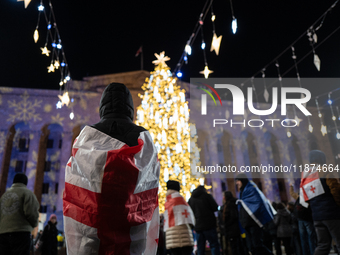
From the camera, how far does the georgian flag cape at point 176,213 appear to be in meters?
4.36

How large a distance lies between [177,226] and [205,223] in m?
0.75

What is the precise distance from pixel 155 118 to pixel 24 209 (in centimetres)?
722

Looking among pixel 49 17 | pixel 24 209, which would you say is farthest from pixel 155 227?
pixel 49 17

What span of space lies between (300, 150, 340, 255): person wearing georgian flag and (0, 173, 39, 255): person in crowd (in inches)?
150

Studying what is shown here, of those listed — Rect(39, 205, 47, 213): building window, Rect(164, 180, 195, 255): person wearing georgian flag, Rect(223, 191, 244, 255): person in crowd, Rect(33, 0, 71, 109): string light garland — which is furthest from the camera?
Rect(39, 205, 47, 213): building window

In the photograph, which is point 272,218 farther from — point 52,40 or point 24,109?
point 24,109

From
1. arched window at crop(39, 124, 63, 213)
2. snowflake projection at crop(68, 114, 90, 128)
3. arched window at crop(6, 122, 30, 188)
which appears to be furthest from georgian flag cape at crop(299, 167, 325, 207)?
arched window at crop(6, 122, 30, 188)

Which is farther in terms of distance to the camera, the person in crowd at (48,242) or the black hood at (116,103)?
the person in crowd at (48,242)

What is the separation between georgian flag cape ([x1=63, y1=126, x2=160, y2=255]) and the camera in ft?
5.69

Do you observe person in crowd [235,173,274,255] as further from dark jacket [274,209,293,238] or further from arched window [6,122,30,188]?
arched window [6,122,30,188]

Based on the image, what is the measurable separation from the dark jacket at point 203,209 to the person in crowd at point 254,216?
0.53 meters

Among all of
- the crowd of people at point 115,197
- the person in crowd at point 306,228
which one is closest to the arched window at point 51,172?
the crowd of people at point 115,197

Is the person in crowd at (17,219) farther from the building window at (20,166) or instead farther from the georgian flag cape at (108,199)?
the building window at (20,166)

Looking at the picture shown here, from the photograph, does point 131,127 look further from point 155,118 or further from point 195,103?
point 195,103
